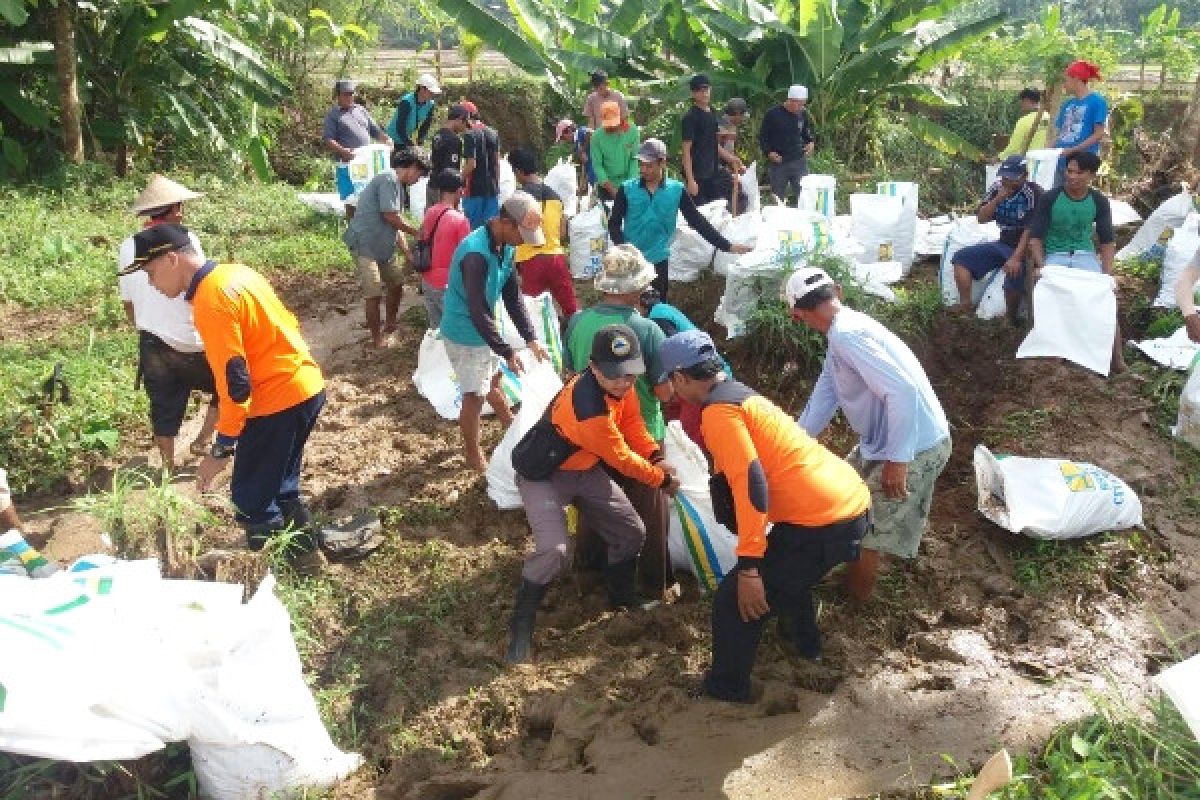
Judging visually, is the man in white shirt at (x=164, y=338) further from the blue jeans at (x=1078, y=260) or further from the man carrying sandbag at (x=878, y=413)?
the blue jeans at (x=1078, y=260)

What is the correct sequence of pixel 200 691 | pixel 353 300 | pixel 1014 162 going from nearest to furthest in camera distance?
pixel 200 691
pixel 1014 162
pixel 353 300

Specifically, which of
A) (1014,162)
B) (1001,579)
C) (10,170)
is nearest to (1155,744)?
(1001,579)

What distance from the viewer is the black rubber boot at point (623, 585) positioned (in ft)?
13.4

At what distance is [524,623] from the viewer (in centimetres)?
384

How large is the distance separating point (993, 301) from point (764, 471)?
4004 millimetres

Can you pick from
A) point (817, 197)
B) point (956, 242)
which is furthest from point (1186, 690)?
point (817, 197)

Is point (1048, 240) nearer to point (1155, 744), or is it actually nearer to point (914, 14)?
point (1155, 744)

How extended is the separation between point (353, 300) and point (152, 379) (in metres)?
3.23

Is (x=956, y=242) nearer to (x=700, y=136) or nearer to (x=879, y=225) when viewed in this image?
(x=879, y=225)

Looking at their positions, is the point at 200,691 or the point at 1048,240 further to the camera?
the point at 1048,240

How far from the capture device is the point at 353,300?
7.86 meters

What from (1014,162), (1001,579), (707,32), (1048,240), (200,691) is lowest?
(1001,579)

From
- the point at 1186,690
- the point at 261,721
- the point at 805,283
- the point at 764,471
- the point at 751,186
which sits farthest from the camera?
the point at 751,186

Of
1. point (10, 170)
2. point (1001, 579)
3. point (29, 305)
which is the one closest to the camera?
point (1001, 579)
